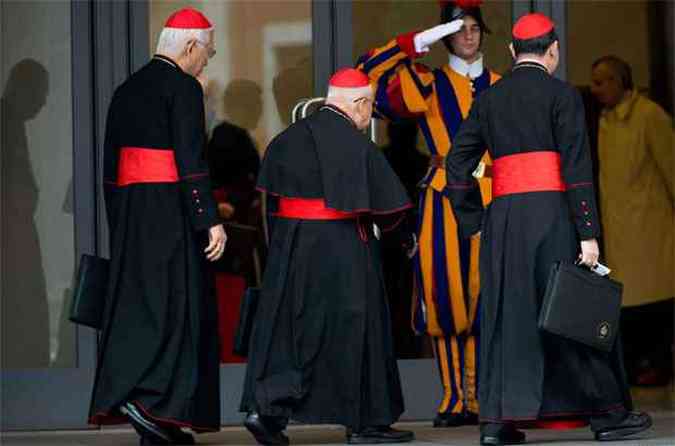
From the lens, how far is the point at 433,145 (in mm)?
9336

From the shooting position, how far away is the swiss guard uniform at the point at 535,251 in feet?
26.1

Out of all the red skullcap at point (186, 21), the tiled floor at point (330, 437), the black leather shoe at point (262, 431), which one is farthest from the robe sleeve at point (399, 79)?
the black leather shoe at point (262, 431)

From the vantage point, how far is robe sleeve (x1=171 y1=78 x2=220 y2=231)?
8227mm

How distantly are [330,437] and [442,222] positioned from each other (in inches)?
48.1

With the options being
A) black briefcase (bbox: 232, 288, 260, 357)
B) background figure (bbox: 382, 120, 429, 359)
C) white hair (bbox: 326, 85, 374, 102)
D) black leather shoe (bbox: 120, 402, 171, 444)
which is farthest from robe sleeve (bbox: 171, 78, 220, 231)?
background figure (bbox: 382, 120, 429, 359)

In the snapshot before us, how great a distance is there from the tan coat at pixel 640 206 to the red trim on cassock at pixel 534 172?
3.75 metres

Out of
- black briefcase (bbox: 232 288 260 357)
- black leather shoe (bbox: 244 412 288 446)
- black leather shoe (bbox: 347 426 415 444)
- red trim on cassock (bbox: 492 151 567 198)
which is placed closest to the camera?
red trim on cassock (bbox: 492 151 567 198)

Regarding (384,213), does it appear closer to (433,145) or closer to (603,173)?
(433,145)

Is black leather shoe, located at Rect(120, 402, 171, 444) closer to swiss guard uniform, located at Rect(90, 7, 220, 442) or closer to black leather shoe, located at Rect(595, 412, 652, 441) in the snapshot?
swiss guard uniform, located at Rect(90, 7, 220, 442)

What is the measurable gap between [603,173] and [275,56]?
9.42ft

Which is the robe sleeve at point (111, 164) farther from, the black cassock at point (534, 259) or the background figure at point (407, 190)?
the background figure at point (407, 190)

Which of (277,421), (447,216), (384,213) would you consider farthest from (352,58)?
(277,421)

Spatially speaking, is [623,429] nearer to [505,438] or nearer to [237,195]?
[505,438]

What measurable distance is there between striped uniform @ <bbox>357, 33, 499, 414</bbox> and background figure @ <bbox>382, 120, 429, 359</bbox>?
0.54 meters
